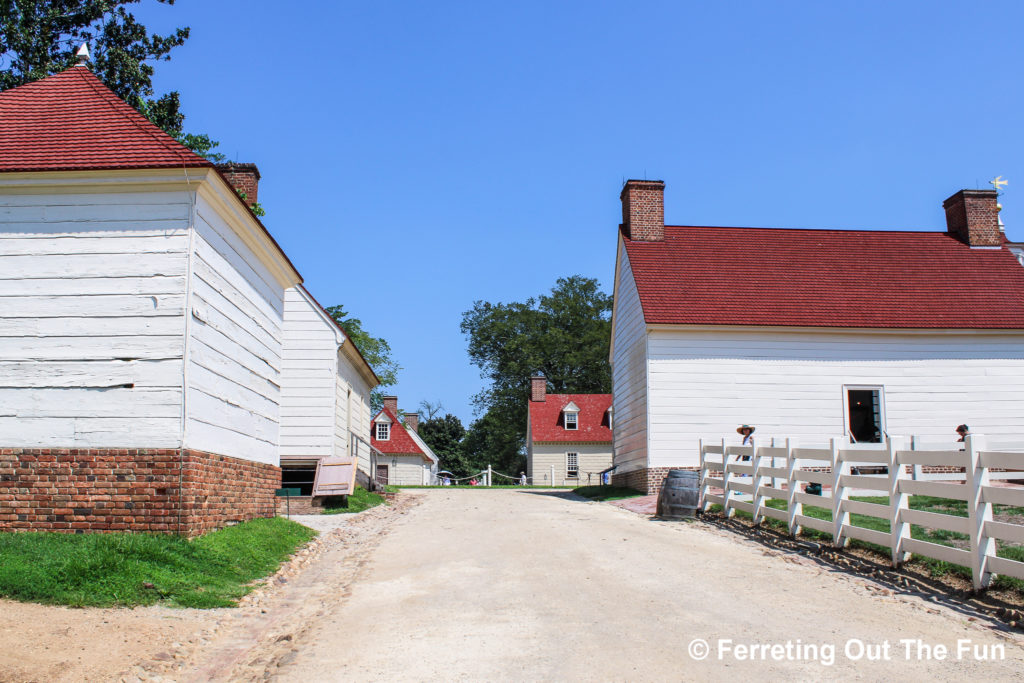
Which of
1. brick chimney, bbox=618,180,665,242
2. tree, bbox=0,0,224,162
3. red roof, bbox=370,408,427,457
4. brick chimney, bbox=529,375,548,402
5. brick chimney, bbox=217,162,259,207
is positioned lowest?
red roof, bbox=370,408,427,457

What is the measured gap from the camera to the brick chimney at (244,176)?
1825cm

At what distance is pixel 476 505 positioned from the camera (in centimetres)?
1917

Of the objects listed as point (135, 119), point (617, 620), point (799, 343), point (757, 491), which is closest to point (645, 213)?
point (799, 343)

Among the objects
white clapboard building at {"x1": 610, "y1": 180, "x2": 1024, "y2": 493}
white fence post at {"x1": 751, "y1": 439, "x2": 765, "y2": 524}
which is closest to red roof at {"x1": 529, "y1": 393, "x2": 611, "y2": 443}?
white clapboard building at {"x1": 610, "y1": 180, "x2": 1024, "y2": 493}

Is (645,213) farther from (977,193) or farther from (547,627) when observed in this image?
(547,627)

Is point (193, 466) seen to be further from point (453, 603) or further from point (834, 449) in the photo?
point (834, 449)

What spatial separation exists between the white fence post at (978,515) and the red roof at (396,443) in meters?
46.5

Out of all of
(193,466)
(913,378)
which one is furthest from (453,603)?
(913,378)

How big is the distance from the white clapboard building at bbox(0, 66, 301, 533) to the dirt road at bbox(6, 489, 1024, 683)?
2.00 m

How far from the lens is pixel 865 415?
22812 mm

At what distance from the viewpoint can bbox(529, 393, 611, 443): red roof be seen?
169ft

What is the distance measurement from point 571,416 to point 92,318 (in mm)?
43788

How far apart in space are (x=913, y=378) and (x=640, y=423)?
7254 millimetres

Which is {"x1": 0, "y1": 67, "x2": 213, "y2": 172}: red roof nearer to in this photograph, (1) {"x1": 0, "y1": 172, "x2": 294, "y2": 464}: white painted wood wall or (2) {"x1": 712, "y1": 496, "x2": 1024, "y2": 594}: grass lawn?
(1) {"x1": 0, "y1": 172, "x2": 294, "y2": 464}: white painted wood wall
